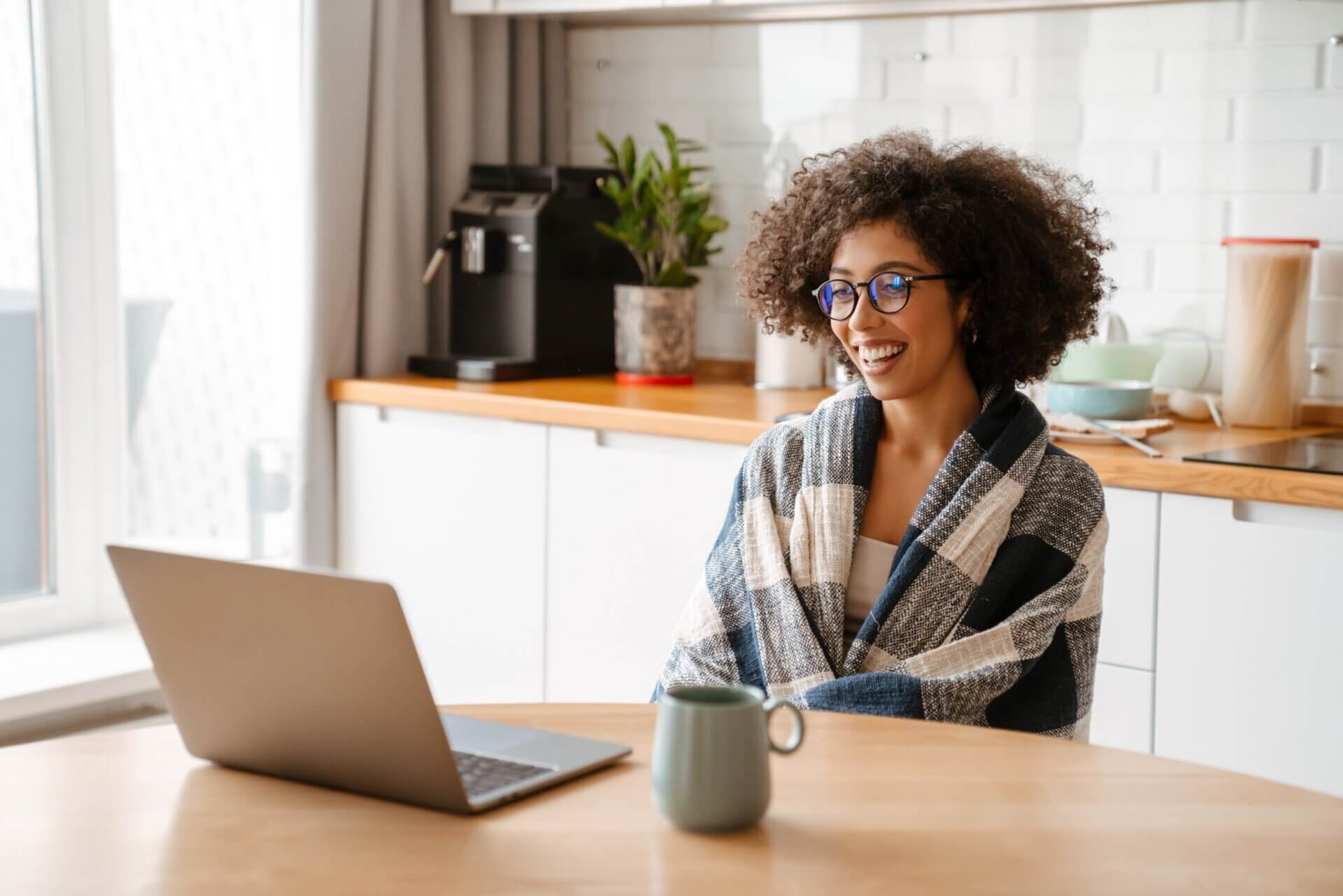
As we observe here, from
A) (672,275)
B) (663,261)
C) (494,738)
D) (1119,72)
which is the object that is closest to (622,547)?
(672,275)

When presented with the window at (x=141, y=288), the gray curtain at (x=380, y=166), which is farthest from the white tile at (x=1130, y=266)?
the window at (x=141, y=288)

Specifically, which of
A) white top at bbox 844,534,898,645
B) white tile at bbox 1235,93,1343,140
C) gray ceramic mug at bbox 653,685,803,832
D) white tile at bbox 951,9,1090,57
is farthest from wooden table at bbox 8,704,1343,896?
white tile at bbox 951,9,1090,57

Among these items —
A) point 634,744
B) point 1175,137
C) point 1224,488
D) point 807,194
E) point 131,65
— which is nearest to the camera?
point 634,744

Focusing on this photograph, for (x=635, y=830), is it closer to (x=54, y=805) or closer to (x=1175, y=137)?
(x=54, y=805)

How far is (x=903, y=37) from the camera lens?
120 inches

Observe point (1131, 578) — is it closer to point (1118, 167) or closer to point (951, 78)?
point (1118, 167)

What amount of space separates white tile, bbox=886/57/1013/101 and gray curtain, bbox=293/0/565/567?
0.88 metres

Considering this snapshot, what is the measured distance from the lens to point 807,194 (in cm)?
186

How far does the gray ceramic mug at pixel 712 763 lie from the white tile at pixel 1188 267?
1.91 metres

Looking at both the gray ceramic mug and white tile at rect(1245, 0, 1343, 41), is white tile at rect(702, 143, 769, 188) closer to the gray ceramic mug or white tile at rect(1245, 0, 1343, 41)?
white tile at rect(1245, 0, 1343, 41)

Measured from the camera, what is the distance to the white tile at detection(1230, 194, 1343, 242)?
2.56 meters

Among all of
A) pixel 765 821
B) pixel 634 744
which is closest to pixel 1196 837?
pixel 765 821

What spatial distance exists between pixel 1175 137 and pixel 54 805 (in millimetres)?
2212

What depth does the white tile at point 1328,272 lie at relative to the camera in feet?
8.39
